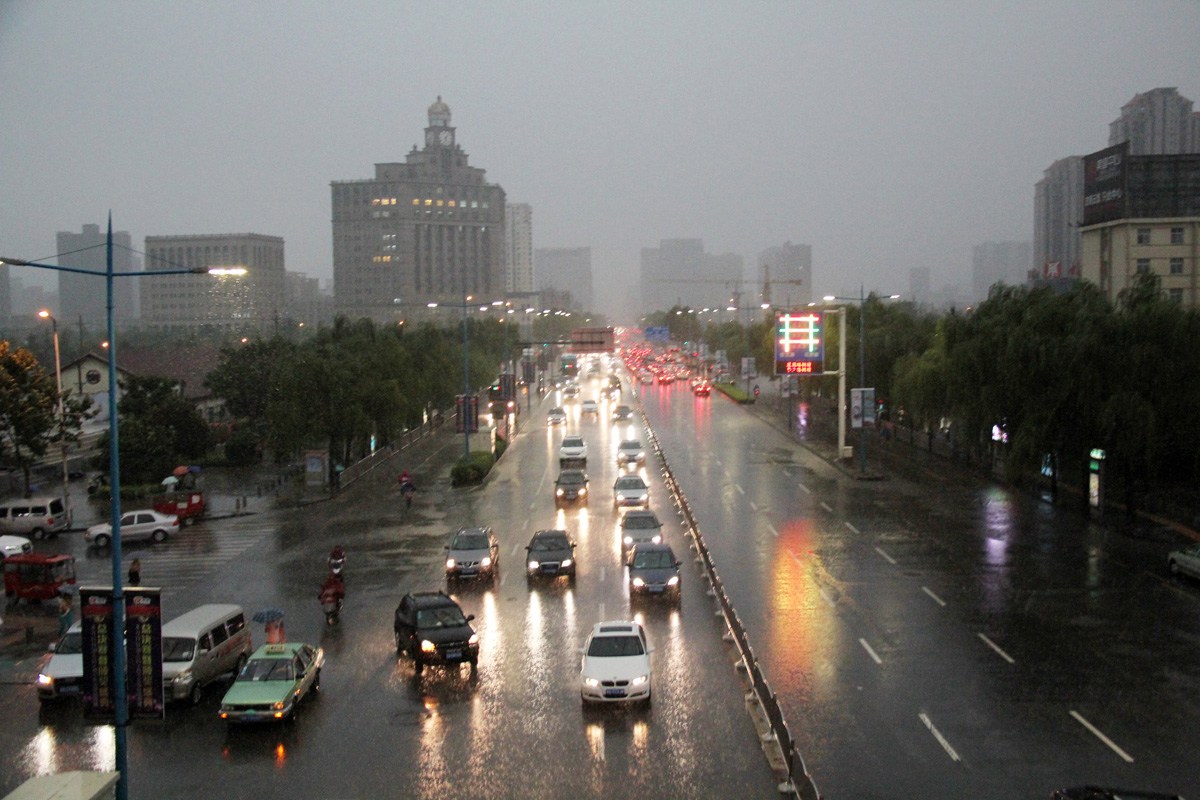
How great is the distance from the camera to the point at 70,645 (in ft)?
60.3

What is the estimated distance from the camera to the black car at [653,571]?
2386 centimetres

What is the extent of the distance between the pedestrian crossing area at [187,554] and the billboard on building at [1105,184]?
4618cm

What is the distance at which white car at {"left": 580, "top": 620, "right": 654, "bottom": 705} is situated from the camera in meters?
16.7

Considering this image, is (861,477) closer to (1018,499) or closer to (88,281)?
(1018,499)

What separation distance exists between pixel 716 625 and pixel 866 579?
5939mm

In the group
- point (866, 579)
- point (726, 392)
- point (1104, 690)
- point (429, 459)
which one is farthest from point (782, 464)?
point (726, 392)

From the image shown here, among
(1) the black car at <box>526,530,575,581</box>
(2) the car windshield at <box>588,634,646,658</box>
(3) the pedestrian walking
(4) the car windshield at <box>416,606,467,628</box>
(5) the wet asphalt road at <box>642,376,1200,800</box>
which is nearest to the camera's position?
(5) the wet asphalt road at <box>642,376,1200,800</box>

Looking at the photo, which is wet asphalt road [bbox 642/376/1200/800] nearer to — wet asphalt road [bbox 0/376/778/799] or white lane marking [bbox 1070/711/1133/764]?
white lane marking [bbox 1070/711/1133/764]

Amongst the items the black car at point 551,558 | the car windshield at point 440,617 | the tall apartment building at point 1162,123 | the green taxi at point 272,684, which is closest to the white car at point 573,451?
Result: the black car at point 551,558

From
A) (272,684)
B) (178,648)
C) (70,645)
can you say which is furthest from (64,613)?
(272,684)

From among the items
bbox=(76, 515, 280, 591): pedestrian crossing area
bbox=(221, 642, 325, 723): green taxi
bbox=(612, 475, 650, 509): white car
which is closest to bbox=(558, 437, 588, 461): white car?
bbox=(612, 475, 650, 509): white car

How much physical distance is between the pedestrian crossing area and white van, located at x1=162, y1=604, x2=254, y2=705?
861 cm

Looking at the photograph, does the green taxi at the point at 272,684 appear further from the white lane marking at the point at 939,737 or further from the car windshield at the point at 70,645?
the white lane marking at the point at 939,737

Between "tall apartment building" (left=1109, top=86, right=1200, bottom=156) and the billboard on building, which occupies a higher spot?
"tall apartment building" (left=1109, top=86, right=1200, bottom=156)
